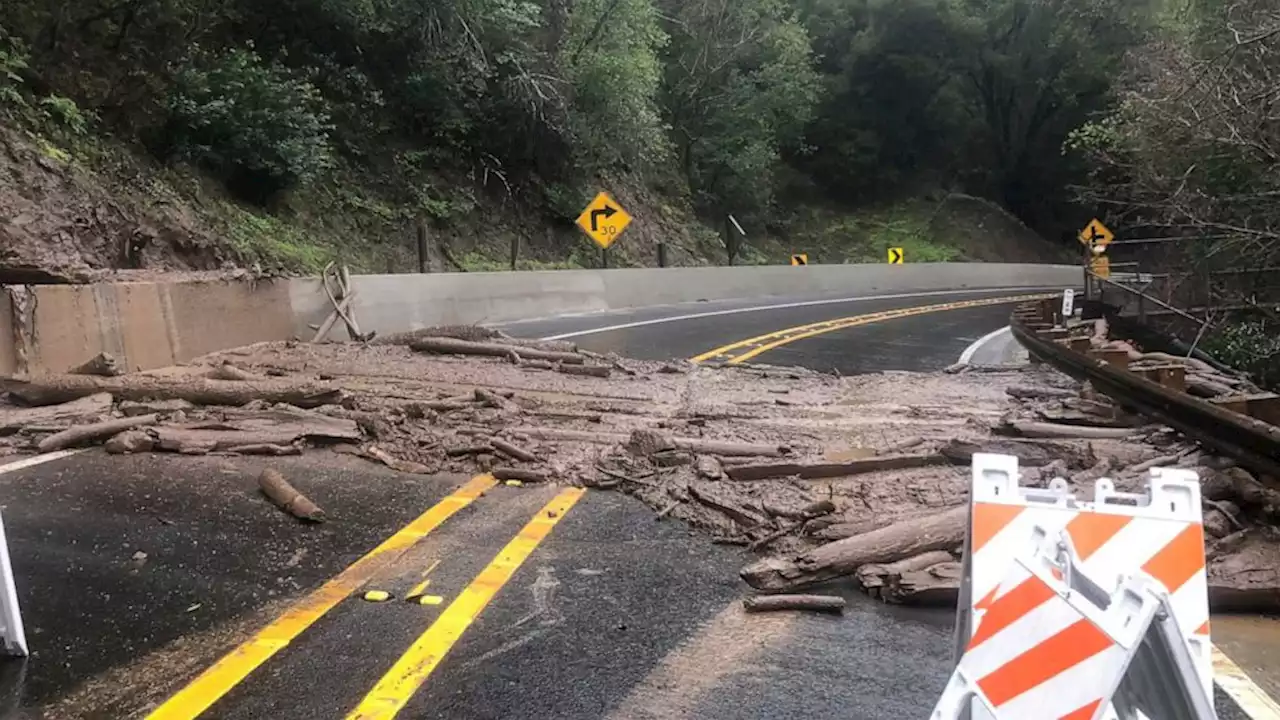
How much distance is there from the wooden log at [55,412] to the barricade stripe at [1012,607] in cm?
682

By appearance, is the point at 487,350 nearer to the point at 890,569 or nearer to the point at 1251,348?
the point at 890,569

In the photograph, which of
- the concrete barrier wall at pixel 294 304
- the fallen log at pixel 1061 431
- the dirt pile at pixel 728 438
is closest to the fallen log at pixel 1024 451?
the dirt pile at pixel 728 438

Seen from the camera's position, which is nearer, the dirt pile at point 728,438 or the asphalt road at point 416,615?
the asphalt road at point 416,615

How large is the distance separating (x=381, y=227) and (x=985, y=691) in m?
21.2

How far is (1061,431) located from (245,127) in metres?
15.6

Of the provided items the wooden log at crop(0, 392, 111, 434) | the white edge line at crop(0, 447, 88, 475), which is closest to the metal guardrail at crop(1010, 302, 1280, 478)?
the white edge line at crop(0, 447, 88, 475)

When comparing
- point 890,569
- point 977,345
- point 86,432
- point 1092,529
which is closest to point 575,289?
point 977,345

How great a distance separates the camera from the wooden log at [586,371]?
10386 mm

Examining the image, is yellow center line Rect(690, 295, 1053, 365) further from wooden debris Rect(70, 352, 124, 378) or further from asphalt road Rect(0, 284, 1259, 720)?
asphalt road Rect(0, 284, 1259, 720)

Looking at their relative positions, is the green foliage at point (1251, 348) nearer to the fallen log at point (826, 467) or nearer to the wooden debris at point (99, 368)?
the fallen log at point (826, 467)

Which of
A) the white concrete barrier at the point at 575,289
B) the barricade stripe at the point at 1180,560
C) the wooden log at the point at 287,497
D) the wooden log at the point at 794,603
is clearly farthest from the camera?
the white concrete barrier at the point at 575,289

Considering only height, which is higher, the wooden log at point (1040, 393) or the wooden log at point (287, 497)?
the wooden log at point (287, 497)

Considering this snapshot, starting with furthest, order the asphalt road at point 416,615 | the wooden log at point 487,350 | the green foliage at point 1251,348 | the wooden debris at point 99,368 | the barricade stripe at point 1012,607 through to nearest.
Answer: the green foliage at point 1251,348 → the wooden log at point 487,350 → the wooden debris at point 99,368 → the asphalt road at point 416,615 → the barricade stripe at point 1012,607

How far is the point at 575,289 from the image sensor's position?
20984 mm
